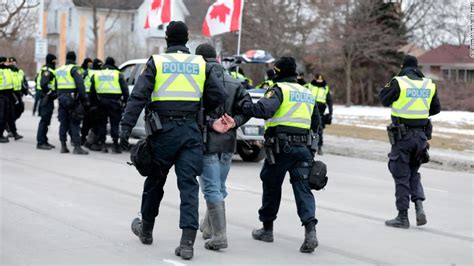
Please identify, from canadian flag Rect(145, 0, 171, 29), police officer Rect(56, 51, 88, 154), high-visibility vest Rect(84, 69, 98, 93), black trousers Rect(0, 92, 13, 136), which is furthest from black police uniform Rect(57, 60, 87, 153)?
canadian flag Rect(145, 0, 171, 29)

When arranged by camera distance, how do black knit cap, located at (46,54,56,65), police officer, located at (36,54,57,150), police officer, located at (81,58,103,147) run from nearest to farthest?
1. police officer, located at (81,58,103,147)
2. police officer, located at (36,54,57,150)
3. black knit cap, located at (46,54,56,65)

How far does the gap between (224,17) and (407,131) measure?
43.8 feet

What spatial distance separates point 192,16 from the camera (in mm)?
66062

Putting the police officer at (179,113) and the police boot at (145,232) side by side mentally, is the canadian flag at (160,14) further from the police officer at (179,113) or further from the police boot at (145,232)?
the police officer at (179,113)

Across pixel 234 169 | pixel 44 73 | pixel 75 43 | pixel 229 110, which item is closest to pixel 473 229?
Answer: pixel 229 110

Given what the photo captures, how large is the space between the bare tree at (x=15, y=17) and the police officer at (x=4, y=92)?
18.1 metres

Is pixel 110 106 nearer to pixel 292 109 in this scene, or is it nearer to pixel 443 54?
pixel 292 109

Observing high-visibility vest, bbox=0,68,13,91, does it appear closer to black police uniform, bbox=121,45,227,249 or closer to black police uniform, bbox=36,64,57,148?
black police uniform, bbox=36,64,57,148

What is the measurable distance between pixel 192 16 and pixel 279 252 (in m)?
59.1

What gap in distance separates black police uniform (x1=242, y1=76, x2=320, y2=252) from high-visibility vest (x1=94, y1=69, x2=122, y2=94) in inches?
341

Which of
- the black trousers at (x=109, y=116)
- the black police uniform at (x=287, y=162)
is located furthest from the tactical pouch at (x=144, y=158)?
the black trousers at (x=109, y=116)

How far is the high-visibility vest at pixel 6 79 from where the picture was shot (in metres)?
18.8

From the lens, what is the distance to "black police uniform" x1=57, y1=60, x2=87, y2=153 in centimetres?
1642

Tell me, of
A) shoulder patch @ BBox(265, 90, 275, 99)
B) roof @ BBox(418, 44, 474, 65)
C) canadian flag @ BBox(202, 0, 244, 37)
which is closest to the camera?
shoulder patch @ BBox(265, 90, 275, 99)
